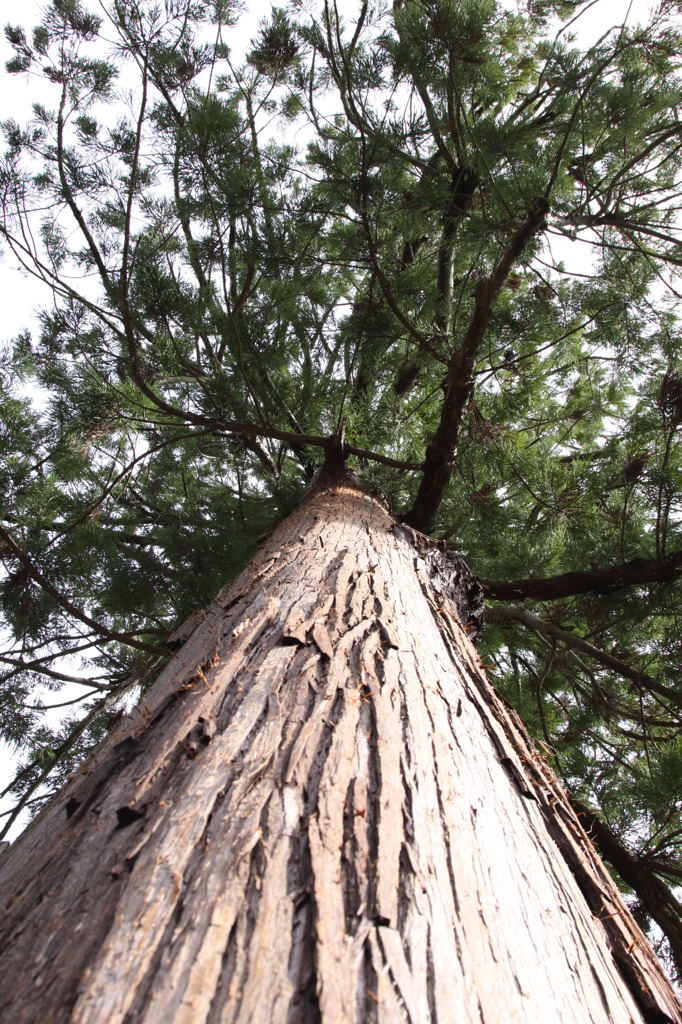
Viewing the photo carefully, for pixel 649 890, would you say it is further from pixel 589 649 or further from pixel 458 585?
pixel 458 585

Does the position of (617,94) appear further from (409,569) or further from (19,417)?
(19,417)

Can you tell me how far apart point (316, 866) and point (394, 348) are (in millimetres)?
3073

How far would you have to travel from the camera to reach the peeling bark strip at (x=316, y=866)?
53 cm

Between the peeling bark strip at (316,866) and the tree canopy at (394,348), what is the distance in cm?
145

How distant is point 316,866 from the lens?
2.09 ft

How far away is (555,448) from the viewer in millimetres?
3504

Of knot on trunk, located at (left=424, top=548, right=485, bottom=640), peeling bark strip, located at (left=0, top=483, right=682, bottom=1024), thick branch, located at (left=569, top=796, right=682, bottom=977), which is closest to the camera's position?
peeling bark strip, located at (left=0, top=483, right=682, bottom=1024)

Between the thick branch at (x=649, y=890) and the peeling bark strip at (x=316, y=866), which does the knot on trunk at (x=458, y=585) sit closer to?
Result: the peeling bark strip at (x=316, y=866)

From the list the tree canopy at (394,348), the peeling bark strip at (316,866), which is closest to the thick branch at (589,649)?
the tree canopy at (394,348)

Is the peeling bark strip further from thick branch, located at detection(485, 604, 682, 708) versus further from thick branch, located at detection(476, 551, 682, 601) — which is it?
thick branch, located at detection(485, 604, 682, 708)

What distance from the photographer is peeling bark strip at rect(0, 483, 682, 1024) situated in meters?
0.53

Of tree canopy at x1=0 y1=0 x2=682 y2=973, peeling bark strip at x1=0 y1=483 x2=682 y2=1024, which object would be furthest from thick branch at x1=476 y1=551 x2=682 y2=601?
peeling bark strip at x1=0 y1=483 x2=682 y2=1024

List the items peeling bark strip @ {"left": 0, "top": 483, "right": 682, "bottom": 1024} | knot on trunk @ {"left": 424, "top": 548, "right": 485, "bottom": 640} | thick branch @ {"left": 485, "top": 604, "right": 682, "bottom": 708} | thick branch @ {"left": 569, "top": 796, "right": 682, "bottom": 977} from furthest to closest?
thick branch @ {"left": 485, "top": 604, "right": 682, "bottom": 708} < thick branch @ {"left": 569, "top": 796, "right": 682, "bottom": 977} < knot on trunk @ {"left": 424, "top": 548, "right": 485, "bottom": 640} < peeling bark strip @ {"left": 0, "top": 483, "right": 682, "bottom": 1024}

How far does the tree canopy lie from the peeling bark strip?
145 cm
